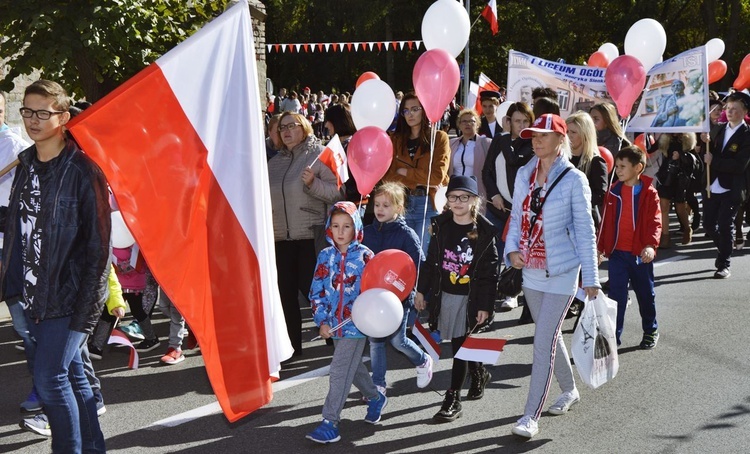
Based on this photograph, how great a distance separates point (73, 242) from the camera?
4.22 meters

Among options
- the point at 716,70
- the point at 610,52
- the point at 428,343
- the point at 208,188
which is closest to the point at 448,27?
the point at 428,343

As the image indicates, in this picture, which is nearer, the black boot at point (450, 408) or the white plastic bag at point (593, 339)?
the white plastic bag at point (593, 339)

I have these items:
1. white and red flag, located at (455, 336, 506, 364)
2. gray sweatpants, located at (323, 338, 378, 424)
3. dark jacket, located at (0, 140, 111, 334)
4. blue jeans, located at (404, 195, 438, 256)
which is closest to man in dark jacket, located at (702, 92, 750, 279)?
blue jeans, located at (404, 195, 438, 256)

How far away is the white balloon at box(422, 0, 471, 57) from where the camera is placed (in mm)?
7145

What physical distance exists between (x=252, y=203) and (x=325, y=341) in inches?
150

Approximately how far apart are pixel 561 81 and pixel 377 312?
607 centimetres

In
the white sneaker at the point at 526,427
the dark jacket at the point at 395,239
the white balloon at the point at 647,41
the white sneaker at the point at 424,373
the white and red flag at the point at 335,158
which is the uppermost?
the white balloon at the point at 647,41

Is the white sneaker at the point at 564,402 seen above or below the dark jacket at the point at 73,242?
below

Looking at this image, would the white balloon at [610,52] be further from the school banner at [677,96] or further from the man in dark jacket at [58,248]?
the man in dark jacket at [58,248]

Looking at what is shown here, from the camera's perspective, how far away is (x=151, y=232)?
376 cm

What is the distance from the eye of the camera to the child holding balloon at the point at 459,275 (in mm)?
5598

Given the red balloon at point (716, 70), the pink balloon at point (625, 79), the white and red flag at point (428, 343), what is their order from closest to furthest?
the white and red flag at point (428, 343), the pink balloon at point (625, 79), the red balloon at point (716, 70)

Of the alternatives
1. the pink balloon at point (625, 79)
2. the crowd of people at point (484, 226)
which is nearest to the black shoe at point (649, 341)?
the crowd of people at point (484, 226)

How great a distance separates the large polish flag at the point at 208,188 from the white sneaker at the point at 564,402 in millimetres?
2236
